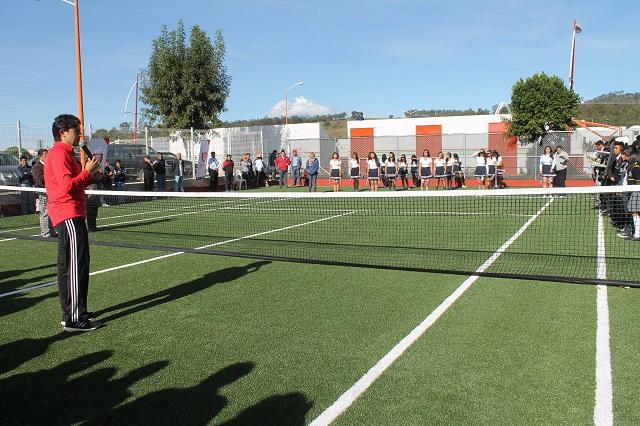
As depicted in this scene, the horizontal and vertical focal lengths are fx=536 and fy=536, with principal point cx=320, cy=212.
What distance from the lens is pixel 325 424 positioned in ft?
11.9

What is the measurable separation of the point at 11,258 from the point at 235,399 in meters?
7.52

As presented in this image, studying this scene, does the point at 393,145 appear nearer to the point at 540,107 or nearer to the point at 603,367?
the point at 540,107

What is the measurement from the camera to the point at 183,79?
32.5m

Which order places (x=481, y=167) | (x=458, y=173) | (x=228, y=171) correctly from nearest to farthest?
(x=481, y=167) < (x=458, y=173) < (x=228, y=171)

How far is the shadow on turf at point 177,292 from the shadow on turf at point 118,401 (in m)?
1.63

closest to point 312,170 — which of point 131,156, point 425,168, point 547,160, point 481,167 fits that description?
point 425,168

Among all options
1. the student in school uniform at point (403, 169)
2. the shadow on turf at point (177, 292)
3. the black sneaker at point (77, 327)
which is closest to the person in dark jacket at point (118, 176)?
the student in school uniform at point (403, 169)

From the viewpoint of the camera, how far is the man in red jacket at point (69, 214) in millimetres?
5434

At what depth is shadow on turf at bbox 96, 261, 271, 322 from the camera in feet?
20.8

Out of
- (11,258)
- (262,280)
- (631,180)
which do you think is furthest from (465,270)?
(11,258)

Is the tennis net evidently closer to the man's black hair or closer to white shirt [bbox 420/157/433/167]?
the man's black hair

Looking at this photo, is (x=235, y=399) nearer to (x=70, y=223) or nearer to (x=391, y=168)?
(x=70, y=223)

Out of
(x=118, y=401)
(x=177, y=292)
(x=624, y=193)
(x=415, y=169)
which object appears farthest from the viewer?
(x=415, y=169)

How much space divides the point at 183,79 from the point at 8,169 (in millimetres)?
15178
